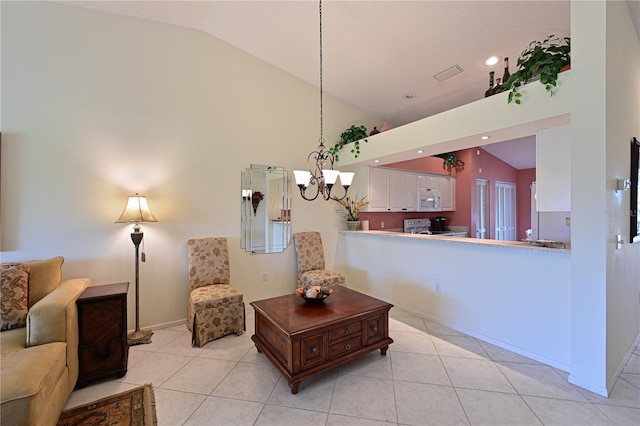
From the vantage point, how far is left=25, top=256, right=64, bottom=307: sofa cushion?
2.20 meters

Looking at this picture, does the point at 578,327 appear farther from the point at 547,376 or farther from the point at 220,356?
the point at 220,356

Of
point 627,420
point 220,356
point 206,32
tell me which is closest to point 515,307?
point 627,420

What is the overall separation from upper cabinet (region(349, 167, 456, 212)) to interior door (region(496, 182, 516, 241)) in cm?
161

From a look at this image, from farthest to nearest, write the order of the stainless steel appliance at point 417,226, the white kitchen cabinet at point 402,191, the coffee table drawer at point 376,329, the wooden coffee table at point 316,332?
1. the stainless steel appliance at point 417,226
2. the white kitchen cabinet at point 402,191
3. the coffee table drawer at point 376,329
4. the wooden coffee table at point 316,332

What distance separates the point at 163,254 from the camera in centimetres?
318

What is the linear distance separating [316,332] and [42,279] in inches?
92.0

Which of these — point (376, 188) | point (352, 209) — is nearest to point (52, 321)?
point (352, 209)

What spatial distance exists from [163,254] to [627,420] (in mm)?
4155

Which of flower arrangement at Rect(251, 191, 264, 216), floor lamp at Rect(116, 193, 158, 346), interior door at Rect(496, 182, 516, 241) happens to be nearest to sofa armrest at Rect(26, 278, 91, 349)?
floor lamp at Rect(116, 193, 158, 346)

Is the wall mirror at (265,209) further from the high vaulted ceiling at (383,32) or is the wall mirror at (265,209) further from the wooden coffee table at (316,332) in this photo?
the high vaulted ceiling at (383,32)

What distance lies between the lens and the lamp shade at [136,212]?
8.93 feet

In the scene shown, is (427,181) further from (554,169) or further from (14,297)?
(14,297)

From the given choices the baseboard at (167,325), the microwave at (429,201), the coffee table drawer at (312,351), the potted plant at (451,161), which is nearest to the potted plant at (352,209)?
the microwave at (429,201)

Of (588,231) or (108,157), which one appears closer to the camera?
(588,231)
